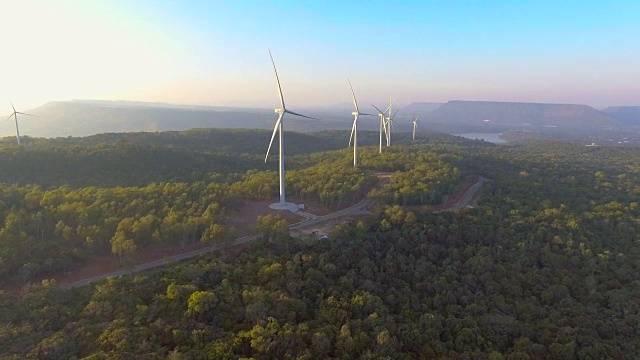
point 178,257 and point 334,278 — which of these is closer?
point 334,278

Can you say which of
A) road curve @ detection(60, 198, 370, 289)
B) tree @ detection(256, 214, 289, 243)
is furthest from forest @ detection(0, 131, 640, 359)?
road curve @ detection(60, 198, 370, 289)

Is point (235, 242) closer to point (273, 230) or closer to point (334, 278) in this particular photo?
point (273, 230)

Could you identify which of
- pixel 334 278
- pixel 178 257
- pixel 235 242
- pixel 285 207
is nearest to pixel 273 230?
pixel 235 242

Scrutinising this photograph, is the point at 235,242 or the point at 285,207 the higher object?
the point at 285,207

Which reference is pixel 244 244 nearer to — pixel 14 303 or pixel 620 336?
pixel 14 303

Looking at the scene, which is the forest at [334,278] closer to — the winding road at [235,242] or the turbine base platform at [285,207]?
the winding road at [235,242]

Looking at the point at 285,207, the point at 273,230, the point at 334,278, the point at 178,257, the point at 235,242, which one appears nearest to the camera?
the point at 334,278

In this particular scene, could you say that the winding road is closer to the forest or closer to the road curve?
the road curve

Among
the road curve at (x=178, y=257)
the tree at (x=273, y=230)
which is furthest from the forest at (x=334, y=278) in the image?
the road curve at (x=178, y=257)
